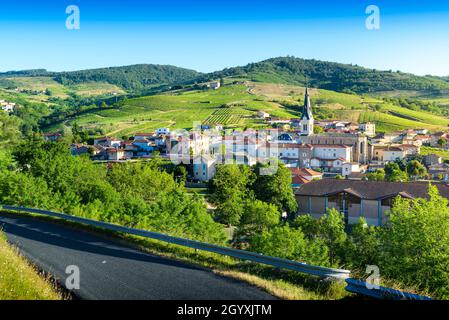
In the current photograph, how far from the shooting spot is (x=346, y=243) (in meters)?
20.3

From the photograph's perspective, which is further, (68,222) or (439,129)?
(439,129)

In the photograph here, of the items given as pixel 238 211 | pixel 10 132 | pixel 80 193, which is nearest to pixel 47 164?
pixel 80 193

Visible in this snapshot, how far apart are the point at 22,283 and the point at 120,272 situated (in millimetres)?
2032

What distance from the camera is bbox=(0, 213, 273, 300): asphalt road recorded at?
7.75m

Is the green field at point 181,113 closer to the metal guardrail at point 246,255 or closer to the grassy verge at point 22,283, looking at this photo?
the metal guardrail at point 246,255

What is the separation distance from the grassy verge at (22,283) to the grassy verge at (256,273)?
10.1ft

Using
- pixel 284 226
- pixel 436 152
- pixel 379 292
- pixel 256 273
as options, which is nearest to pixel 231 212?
pixel 284 226

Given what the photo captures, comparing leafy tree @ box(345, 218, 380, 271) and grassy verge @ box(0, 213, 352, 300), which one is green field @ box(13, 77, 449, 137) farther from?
grassy verge @ box(0, 213, 352, 300)

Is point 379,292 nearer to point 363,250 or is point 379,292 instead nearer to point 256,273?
point 256,273

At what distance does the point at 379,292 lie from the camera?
7449 mm

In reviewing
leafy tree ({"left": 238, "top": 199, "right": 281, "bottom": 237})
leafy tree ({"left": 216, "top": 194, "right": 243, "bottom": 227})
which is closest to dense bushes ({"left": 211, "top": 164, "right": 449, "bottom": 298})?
leafy tree ({"left": 238, "top": 199, "right": 281, "bottom": 237})

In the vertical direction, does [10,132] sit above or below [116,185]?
above

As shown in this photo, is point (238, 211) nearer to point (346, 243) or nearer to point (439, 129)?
point (346, 243)
